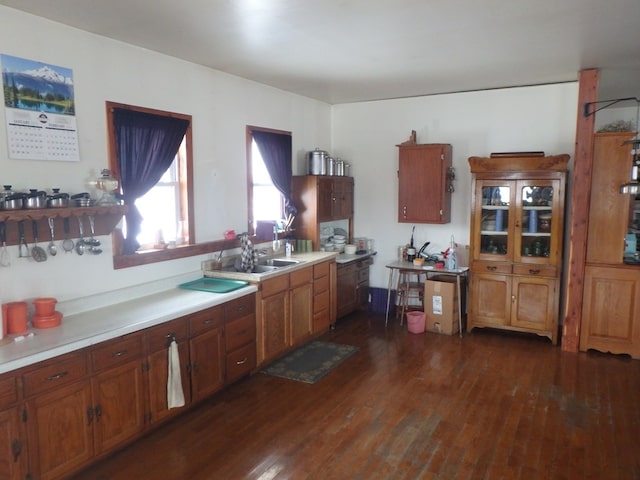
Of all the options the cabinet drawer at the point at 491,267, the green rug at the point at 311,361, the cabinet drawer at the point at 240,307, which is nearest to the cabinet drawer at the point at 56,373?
the cabinet drawer at the point at 240,307

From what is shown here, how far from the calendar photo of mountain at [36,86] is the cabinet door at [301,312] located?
2.48m

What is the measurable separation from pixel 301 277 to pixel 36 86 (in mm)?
2721

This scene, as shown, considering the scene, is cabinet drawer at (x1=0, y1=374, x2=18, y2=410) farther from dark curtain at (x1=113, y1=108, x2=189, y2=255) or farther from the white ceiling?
the white ceiling

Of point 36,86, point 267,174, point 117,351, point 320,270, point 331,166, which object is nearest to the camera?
point 117,351

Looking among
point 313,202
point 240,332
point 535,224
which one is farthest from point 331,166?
point 240,332

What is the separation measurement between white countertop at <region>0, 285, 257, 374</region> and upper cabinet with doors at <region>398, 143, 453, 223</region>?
245 centimetres

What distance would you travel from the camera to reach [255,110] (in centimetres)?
493

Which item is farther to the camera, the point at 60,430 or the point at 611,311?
the point at 611,311

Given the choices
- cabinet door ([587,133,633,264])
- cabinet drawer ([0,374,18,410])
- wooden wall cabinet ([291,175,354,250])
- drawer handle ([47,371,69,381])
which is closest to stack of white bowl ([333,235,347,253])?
wooden wall cabinet ([291,175,354,250])

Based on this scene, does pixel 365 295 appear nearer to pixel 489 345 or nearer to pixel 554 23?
pixel 489 345

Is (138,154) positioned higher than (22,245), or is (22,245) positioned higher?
(138,154)

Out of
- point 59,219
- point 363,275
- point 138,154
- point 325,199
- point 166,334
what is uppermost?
point 138,154

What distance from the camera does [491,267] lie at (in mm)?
5125

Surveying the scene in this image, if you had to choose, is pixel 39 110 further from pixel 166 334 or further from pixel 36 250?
pixel 166 334
